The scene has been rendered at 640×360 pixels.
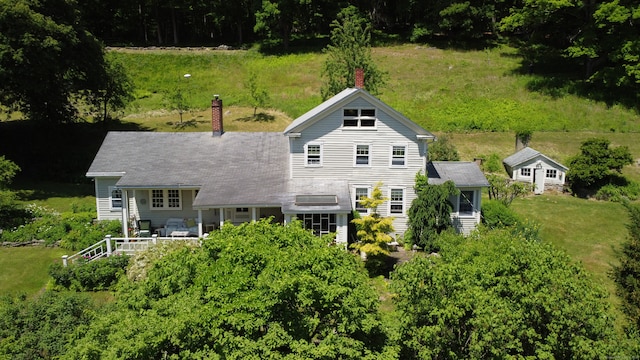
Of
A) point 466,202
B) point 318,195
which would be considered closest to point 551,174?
point 466,202

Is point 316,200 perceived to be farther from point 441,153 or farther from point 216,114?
point 441,153

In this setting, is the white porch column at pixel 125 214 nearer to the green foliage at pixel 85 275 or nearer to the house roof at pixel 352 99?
the green foliage at pixel 85 275

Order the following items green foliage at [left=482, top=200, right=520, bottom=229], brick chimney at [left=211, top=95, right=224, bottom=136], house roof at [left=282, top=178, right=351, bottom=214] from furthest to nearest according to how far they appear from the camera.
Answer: brick chimney at [left=211, top=95, right=224, bottom=136], green foliage at [left=482, top=200, right=520, bottom=229], house roof at [left=282, top=178, right=351, bottom=214]

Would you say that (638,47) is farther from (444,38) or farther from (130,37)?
(130,37)

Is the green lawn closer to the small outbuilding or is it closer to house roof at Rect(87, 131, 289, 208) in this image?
the small outbuilding

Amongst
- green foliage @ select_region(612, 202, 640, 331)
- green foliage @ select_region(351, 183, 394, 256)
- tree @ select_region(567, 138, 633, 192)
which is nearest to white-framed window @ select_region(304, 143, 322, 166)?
green foliage @ select_region(351, 183, 394, 256)

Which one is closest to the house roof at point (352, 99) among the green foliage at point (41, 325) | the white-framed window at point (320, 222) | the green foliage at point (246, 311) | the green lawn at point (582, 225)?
the white-framed window at point (320, 222)
